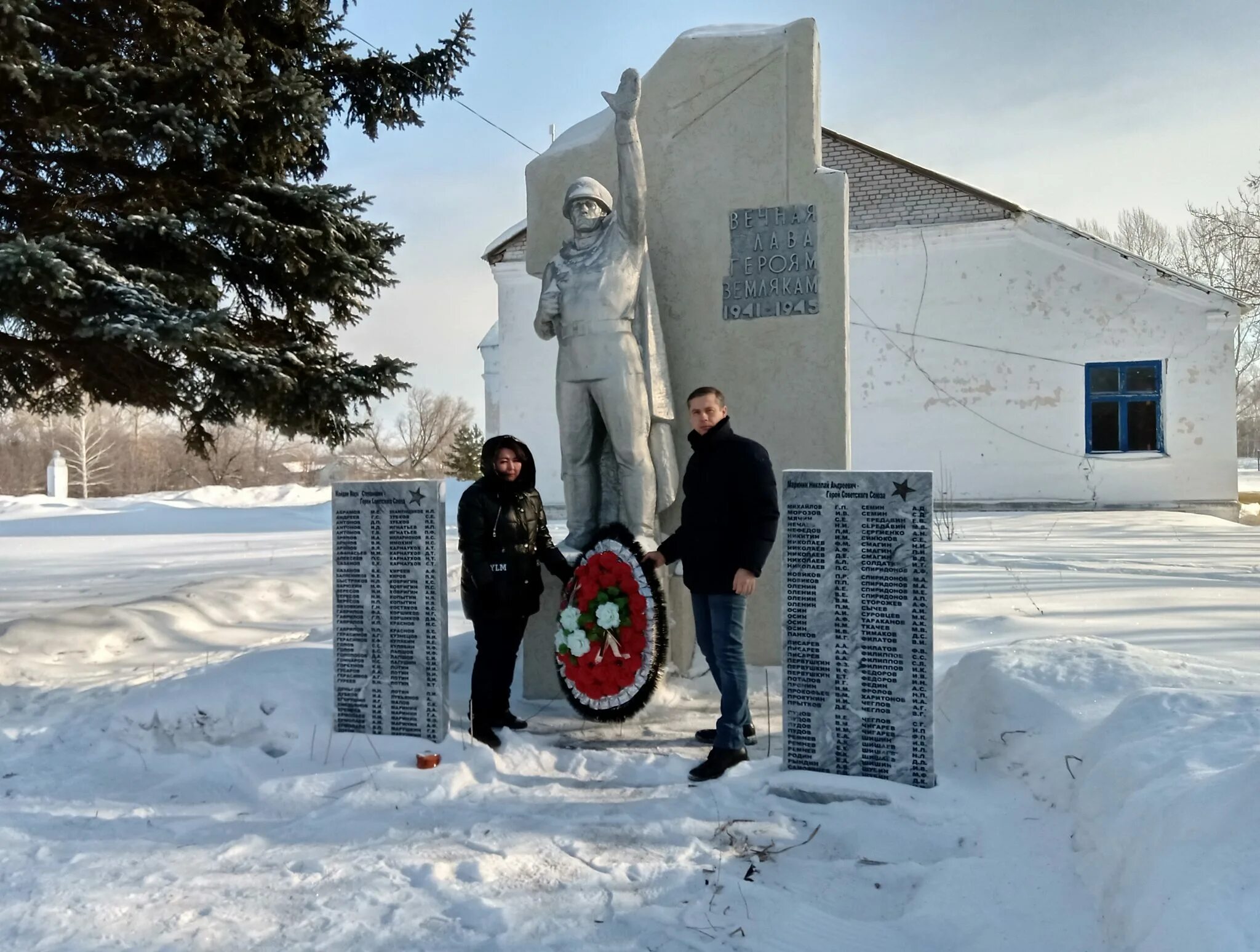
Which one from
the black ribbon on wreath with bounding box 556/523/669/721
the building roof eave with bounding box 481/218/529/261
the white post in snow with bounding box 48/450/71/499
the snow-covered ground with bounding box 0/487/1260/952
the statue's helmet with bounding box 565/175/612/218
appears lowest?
the snow-covered ground with bounding box 0/487/1260/952

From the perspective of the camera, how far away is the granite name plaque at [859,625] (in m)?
3.68

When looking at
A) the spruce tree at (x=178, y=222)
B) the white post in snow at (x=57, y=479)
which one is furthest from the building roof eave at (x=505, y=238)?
the white post in snow at (x=57, y=479)

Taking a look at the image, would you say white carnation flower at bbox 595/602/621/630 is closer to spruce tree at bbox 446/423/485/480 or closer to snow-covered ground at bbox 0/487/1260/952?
snow-covered ground at bbox 0/487/1260/952

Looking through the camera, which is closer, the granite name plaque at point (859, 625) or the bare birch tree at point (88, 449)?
the granite name plaque at point (859, 625)

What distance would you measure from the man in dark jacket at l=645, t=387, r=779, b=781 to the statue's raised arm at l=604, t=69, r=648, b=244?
1.56 m

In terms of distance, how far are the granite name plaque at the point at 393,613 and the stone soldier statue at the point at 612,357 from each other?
3.65 ft

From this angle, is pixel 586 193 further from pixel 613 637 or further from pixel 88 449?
pixel 88 449

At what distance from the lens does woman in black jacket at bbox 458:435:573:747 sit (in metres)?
4.52

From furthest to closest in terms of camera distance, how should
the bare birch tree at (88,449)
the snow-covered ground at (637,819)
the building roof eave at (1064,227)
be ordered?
the bare birch tree at (88,449)
the building roof eave at (1064,227)
the snow-covered ground at (637,819)

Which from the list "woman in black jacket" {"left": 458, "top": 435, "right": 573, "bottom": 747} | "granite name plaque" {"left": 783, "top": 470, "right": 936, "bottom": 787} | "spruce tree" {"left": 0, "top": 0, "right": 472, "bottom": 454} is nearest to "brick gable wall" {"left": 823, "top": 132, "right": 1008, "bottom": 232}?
"spruce tree" {"left": 0, "top": 0, "right": 472, "bottom": 454}

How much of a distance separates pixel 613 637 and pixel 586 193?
2608mm

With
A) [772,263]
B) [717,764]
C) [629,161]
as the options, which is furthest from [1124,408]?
[717,764]

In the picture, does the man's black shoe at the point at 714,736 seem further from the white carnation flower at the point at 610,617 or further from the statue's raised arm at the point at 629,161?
the statue's raised arm at the point at 629,161

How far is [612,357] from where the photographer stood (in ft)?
16.8
